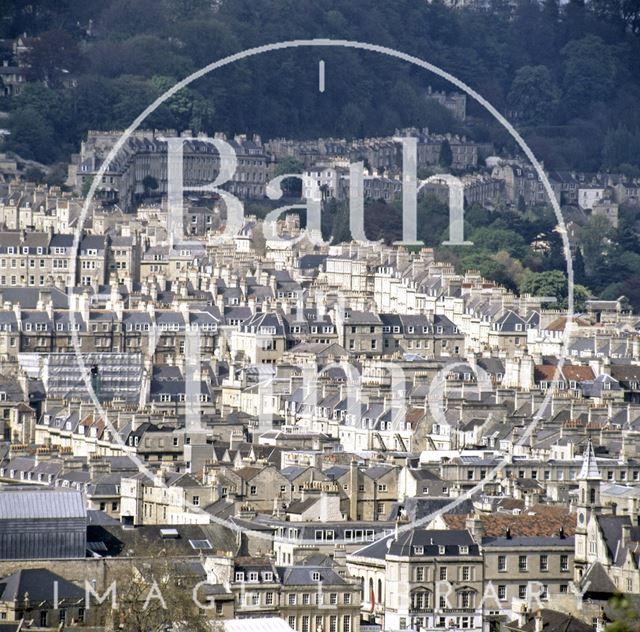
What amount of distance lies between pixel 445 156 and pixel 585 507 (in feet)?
356

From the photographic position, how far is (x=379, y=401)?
97.8 metres

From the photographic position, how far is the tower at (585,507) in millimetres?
71125

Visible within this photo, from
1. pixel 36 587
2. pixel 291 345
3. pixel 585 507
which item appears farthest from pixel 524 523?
pixel 291 345

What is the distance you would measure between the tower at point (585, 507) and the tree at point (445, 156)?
345 feet

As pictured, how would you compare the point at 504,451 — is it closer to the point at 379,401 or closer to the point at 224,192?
the point at 379,401

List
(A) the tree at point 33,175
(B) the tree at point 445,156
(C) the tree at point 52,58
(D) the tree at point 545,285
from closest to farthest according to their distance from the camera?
1. (D) the tree at point 545,285
2. (A) the tree at point 33,175
3. (C) the tree at point 52,58
4. (B) the tree at point 445,156

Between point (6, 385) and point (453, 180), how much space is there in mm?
64957

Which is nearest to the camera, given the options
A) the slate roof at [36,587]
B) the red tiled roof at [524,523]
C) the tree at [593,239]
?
the slate roof at [36,587]

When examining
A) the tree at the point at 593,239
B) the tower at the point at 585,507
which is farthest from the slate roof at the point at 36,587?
the tree at the point at 593,239

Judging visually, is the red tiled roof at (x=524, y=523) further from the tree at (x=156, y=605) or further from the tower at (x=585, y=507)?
the tree at (x=156, y=605)

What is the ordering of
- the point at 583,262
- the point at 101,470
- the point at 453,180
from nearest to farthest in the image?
the point at 101,470, the point at 583,262, the point at 453,180

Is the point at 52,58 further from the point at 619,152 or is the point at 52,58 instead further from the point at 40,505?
the point at 40,505

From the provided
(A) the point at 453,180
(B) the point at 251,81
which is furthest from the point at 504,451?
(B) the point at 251,81

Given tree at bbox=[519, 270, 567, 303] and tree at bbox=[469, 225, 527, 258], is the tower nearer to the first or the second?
tree at bbox=[519, 270, 567, 303]
